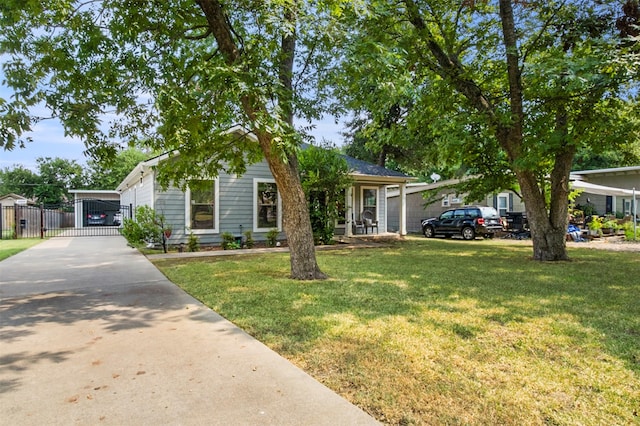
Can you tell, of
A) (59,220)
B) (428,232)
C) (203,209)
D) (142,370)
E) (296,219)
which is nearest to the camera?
(142,370)

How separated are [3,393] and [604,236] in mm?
21290

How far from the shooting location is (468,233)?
17891 mm

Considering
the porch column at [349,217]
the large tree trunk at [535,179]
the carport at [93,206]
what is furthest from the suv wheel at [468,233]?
the carport at [93,206]

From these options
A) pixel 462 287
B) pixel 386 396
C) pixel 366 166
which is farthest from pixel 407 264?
pixel 366 166

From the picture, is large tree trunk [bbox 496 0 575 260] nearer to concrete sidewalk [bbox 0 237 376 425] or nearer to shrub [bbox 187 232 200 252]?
concrete sidewalk [bbox 0 237 376 425]

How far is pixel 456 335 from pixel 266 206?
10828 mm

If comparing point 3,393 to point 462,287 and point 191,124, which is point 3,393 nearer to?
point 191,124

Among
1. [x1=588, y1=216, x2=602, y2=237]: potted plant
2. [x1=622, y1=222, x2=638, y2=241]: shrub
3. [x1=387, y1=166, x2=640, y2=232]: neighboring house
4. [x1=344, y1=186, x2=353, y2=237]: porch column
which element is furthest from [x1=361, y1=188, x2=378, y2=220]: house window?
[x1=622, y1=222, x2=638, y2=241]: shrub

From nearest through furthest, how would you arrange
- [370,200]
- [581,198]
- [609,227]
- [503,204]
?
[370,200] < [609,227] < [581,198] < [503,204]

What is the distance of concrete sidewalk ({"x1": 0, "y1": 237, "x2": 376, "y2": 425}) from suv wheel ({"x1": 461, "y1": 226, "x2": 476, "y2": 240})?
14801 millimetres

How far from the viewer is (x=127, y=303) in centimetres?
574

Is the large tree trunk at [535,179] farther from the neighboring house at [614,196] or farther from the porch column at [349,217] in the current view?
the neighboring house at [614,196]

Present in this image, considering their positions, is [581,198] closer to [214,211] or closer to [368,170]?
[368,170]

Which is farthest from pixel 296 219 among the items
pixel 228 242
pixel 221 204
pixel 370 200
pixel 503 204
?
pixel 503 204
